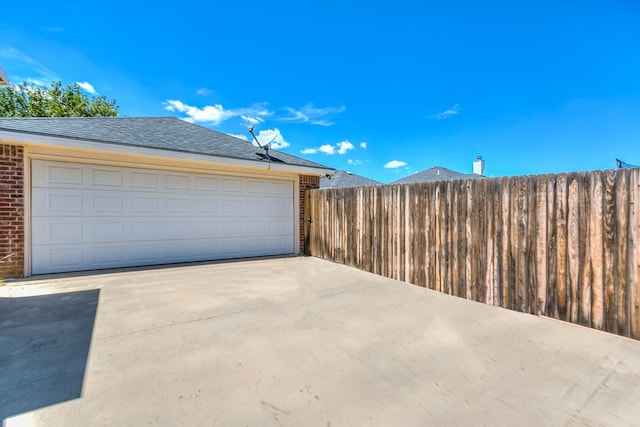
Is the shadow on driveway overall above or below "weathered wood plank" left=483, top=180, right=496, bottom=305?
below

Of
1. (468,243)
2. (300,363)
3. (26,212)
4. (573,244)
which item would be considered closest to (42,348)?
(300,363)

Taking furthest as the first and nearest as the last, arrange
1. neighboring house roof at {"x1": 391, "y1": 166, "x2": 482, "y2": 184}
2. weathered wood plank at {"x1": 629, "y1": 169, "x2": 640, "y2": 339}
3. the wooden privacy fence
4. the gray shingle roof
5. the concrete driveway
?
neighboring house roof at {"x1": 391, "y1": 166, "x2": 482, "y2": 184} < the gray shingle roof < the wooden privacy fence < weathered wood plank at {"x1": 629, "y1": 169, "x2": 640, "y2": 339} < the concrete driveway

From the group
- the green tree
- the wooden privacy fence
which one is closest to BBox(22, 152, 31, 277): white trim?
the wooden privacy fence

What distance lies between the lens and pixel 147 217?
A: 6.38m

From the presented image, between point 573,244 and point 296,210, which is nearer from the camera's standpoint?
point 573,244

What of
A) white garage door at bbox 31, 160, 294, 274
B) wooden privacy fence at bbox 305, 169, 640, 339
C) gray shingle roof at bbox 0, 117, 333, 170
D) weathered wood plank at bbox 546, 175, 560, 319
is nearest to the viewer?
wooden privacy fence at bbox 305, 169, 640, 339

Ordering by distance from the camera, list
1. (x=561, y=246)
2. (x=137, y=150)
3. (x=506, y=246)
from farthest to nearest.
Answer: (x=137, y=150)
(x=506, y=246)
(x=561, y=246)

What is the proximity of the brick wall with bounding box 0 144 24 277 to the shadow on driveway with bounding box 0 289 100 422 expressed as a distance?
172 centimetres

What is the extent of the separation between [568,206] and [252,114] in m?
13.2

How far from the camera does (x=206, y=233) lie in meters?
7.09

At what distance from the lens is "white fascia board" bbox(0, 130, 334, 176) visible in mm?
4855

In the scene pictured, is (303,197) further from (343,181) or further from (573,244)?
(573,244)

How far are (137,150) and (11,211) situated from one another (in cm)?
238

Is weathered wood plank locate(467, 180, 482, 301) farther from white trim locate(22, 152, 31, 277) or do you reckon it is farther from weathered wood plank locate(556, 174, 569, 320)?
white trim locate(22, 152, 31, 277)
